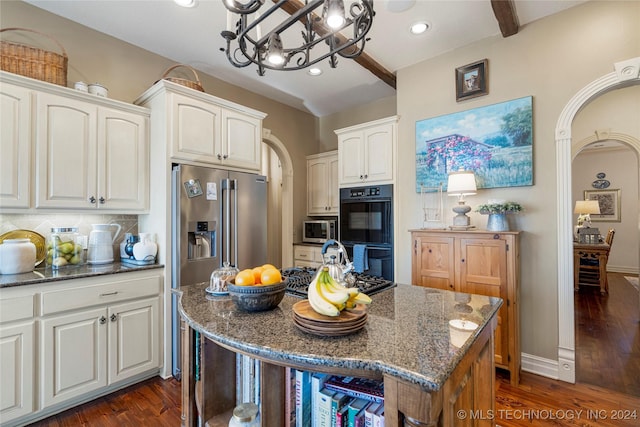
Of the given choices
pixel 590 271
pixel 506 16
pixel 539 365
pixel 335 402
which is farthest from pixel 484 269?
pixel 590 271

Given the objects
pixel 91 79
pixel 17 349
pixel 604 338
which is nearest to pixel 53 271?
pixel 17 349

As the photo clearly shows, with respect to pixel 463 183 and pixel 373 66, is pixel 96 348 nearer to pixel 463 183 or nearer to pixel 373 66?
pixel 463 183

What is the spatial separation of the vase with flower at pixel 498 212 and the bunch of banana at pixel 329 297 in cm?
185

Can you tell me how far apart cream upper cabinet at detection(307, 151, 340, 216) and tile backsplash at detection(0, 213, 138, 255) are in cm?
236

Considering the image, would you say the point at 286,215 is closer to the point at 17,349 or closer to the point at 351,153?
the point at 351,153

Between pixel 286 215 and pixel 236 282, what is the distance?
3103 mm

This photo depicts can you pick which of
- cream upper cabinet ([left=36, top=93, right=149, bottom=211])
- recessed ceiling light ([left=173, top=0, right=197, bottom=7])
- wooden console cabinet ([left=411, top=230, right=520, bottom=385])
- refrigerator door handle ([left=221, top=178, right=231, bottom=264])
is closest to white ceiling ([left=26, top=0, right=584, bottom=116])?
recessed ceiling light ([left=173, top=0, right=197, bottom=7])

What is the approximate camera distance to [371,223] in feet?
10.5

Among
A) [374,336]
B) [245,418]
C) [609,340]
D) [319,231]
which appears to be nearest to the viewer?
[374,336]

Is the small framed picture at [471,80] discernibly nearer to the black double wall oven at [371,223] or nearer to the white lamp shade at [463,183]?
the white lamp shade at [463,183]

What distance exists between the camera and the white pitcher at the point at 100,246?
7.56 ft

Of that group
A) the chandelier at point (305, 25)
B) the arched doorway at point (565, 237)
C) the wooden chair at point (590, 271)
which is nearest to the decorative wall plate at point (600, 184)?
the wooden chair at point (590, 271)

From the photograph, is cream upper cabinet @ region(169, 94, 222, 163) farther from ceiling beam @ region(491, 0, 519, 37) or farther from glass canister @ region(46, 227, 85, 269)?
ceiling beam @ region(491, 0, 519, 37)

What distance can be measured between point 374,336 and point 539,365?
7.61 feet
